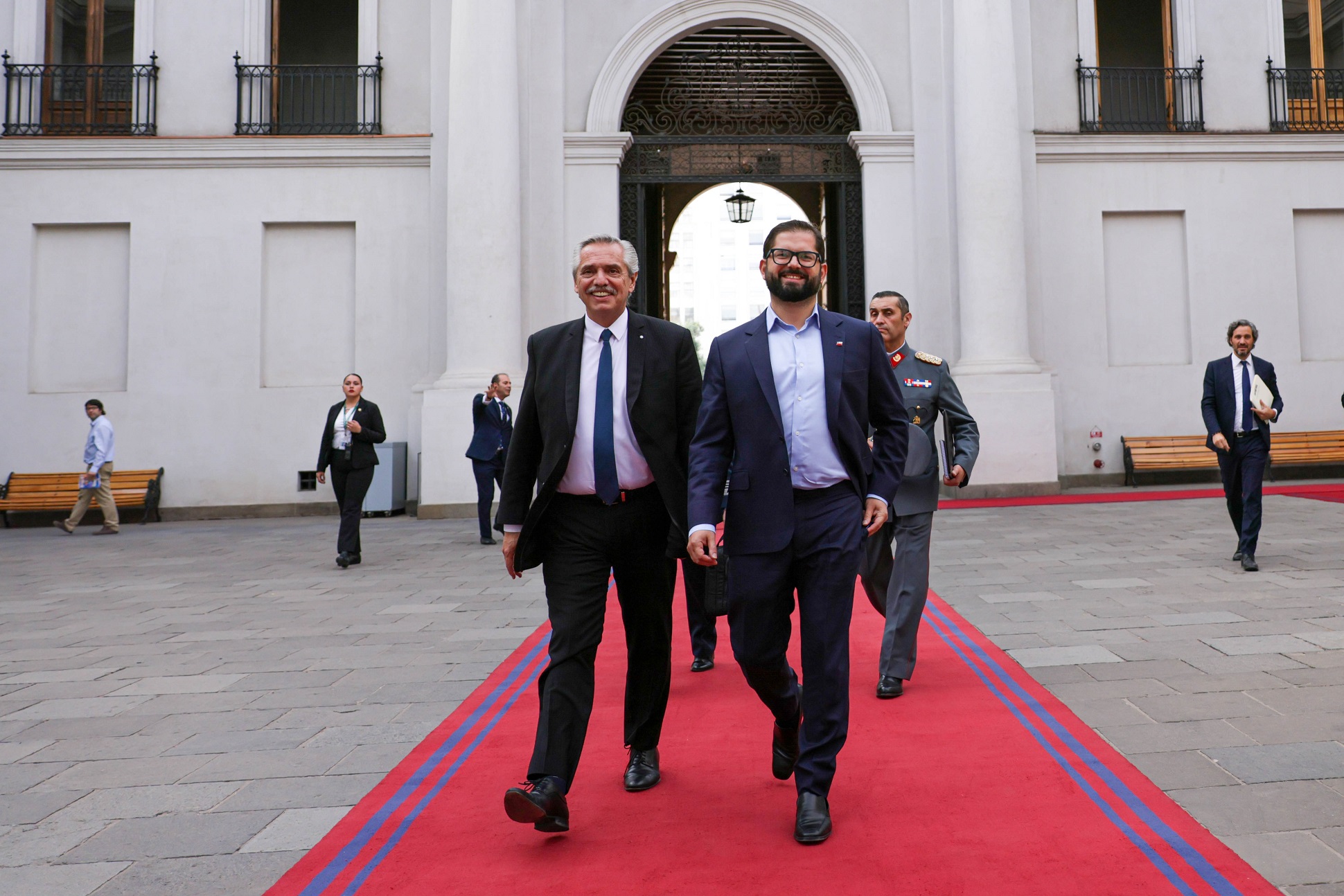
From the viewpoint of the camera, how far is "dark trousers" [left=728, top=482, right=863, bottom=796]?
10.2 feet

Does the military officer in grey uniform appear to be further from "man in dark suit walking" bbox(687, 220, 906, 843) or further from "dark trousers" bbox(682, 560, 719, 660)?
"man in dark suit walking" bbox(687, 220, 906, 843)

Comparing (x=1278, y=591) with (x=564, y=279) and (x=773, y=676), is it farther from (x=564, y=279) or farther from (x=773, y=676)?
(x=564, y=279)

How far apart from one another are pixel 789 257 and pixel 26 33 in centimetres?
1725

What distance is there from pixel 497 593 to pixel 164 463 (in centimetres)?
977

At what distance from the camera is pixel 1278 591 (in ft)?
22.2

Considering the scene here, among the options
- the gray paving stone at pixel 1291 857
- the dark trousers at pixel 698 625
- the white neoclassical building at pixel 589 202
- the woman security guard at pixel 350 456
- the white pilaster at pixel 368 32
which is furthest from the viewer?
the white pilaster at pixel 368 32

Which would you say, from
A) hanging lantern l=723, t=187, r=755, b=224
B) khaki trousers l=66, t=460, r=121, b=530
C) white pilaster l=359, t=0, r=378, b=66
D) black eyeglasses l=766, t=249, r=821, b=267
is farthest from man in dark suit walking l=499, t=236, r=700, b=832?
white pilaster l=359, t=0, r=378, b=66

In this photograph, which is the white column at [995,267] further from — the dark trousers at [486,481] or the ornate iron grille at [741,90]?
the dark trousers at [486,481]

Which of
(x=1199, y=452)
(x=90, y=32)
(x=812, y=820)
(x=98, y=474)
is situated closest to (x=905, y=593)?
(x=812, y=820)

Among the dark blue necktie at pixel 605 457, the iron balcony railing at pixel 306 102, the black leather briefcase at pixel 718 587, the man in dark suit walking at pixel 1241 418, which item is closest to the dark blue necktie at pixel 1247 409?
the man in dark suit walking at pixel 1241 418

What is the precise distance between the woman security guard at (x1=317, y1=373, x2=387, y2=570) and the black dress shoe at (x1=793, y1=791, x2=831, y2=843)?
280 inches

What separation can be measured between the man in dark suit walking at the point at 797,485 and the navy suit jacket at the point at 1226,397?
5930 millimetres

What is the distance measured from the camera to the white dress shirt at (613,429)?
3.36 m

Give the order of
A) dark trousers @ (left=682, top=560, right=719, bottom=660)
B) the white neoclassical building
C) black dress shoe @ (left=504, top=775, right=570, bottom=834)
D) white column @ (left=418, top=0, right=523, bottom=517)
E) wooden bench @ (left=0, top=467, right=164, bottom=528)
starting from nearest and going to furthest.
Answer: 1. black dress shoe @ (left=504, top=775, right=570, bottom=834)
2. dark trousers @ (left=682, top=560, right=719, bottom=660)
3. white column @ (left=418, top=0, right=523, bottom=517)
4. wooden bench @ (left=0, top=467, right=164, bottom=528)
5. the white neoclassical building
